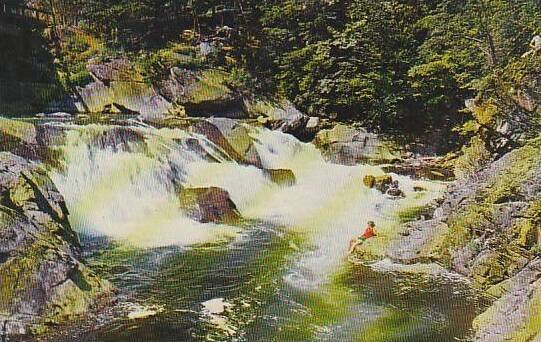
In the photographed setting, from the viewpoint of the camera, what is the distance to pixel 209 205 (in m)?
13.7

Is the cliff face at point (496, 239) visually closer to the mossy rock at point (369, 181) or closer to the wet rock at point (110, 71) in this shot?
the mossy rock at point (369, 181)

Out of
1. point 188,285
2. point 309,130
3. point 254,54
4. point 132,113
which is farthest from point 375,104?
point 188,285

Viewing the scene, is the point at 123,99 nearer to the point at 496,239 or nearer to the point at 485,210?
the point at 485,210

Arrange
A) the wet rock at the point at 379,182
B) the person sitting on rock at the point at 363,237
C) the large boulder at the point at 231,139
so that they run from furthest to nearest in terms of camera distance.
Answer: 1. the large boulder at the point at 231,139
2. the wet rock at the point at 379,182
3. the person sitting on rock at the point at 363,237

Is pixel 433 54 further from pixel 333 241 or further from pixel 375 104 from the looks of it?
pixel 333 241

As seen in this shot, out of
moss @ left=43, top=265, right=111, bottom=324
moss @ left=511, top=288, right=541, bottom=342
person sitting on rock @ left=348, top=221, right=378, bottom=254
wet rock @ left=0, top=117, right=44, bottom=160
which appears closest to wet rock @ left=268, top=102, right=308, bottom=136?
wet rock @ left=0, top=117, right=44, bottom=160

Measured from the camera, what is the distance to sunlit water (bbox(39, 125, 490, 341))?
848 cm

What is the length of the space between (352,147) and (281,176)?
3.69m

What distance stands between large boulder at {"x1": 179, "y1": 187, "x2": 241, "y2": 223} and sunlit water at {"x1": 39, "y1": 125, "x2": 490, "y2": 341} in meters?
0.30

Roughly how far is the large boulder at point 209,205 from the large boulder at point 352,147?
19.2 feet

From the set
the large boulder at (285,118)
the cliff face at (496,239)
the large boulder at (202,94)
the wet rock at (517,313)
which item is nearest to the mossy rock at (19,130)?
the large boulder at (202,94)

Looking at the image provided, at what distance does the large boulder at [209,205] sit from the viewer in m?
13.4

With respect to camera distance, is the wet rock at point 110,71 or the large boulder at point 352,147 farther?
the wet rock at point 110,71

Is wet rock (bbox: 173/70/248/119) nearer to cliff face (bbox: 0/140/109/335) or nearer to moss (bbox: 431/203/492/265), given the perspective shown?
cliff face (bbox: 0/140/109/335)
